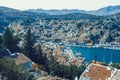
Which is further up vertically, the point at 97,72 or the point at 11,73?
the point at 11,73

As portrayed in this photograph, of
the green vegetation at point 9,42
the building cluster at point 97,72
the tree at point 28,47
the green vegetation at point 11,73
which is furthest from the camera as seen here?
the tree at point 28,47

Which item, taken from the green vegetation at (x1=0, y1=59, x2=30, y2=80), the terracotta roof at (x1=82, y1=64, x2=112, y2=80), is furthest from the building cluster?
the green vegetation at (x1=0, y1=59, x2=30, y2=80)

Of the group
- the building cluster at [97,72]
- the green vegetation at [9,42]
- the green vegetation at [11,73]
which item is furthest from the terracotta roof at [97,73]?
the green vegetation at [9,42]

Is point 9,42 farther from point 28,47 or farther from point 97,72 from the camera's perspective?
point 97,72

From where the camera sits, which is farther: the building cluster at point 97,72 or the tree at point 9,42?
the tree at point 9,42

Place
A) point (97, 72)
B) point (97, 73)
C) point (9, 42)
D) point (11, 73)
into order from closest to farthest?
point (11, 73), point (97, 73), point (97, 72), point (9, 42)

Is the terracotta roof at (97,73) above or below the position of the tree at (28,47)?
above

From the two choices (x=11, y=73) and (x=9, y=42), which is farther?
(x=9, y=42)

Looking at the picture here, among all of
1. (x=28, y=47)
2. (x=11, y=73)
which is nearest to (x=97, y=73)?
(x=11, y=73)

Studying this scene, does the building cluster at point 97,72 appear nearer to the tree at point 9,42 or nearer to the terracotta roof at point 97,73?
the terracotta roof at point 97,73

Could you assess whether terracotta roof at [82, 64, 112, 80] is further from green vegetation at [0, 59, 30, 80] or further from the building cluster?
green vegetation at [0, 59, 30, 80]
